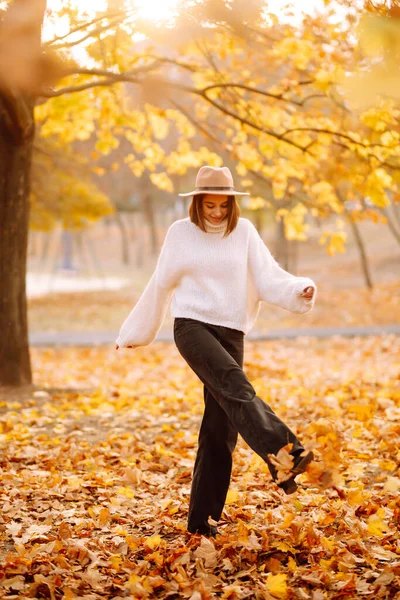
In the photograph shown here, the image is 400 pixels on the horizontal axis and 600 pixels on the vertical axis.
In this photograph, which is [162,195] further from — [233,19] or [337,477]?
[337,477]

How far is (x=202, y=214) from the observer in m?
3.76

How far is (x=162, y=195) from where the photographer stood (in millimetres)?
40031

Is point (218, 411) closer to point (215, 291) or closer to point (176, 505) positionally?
point (215, 291)

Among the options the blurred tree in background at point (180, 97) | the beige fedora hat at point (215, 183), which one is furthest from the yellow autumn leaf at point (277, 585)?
the blurred tree in background at point (180, 97)

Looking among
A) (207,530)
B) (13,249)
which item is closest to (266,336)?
(13,249)

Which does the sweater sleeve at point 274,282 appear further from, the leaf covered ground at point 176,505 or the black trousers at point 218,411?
the leaf covered ground at point 176,505

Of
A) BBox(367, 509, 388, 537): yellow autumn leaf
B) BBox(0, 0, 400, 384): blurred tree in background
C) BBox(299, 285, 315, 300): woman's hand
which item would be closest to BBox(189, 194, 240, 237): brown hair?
BBox(299, 285, 315, 300): woman's hand

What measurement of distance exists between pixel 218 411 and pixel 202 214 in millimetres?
1011

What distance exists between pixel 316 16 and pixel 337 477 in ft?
18.9

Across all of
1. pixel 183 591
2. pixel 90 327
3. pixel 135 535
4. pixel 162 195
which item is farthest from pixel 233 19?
pixel 162 195

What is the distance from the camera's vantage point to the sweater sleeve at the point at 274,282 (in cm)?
359

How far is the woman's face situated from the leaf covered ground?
1.24 m

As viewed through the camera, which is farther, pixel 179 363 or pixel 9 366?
pixel 179 363

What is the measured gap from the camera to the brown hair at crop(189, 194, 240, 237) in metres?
3.72
